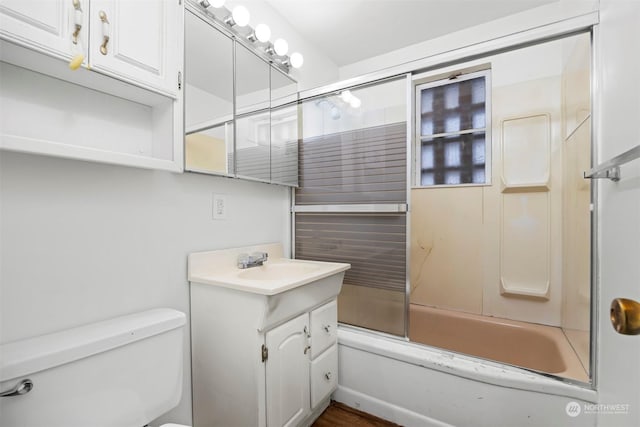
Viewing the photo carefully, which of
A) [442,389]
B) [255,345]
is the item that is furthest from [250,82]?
[442,389]

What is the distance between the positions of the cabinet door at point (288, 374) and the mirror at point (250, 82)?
1.17 m

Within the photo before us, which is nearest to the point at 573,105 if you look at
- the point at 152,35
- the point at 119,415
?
the point at 152,35

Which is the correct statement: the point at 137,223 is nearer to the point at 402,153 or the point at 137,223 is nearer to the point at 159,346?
the point at 159,346

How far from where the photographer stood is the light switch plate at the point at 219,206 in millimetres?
1519

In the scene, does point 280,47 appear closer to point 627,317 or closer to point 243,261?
point 243,261

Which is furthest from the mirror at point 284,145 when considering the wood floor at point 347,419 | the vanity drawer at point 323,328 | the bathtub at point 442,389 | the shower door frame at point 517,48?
the wood floor at point 347,419

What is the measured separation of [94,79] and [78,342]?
880 millimetres

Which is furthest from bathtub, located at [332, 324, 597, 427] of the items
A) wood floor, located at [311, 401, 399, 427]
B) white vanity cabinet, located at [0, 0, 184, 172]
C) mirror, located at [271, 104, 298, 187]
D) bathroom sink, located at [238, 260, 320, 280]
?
white vanity cabinet, located at [0, 0, 184, 172]

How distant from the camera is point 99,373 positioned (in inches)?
34.9

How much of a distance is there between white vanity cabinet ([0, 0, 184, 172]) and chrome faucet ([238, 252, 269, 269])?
60cm

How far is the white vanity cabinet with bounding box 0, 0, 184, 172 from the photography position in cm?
82

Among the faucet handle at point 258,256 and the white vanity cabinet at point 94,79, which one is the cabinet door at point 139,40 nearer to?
the white vanity cabinet at point 94,79

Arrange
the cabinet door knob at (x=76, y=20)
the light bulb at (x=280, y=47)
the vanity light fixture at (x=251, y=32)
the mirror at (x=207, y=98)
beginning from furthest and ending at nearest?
the light bulb at (x=280, y=47), the vanity light fixture at (x=251, y=32), the mirror at (x=207, y=98), the cabinet door knob at (x=76, y=20)

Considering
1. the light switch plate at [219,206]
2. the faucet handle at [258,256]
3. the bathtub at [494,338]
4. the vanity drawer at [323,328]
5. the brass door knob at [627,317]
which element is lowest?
the bathtub at [494,338]
